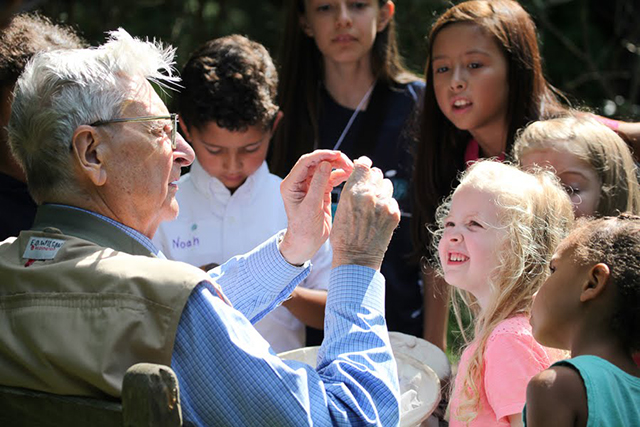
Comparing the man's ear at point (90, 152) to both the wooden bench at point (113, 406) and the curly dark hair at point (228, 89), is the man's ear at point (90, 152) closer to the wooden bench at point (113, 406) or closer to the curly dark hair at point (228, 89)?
the wooden bench at point (113, 406)

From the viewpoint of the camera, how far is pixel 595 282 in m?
1.70

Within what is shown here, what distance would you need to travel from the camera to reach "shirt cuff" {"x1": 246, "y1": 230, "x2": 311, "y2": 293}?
225 cm

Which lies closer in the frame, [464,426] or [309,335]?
[464,426]

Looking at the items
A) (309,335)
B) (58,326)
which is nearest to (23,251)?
(58,326)

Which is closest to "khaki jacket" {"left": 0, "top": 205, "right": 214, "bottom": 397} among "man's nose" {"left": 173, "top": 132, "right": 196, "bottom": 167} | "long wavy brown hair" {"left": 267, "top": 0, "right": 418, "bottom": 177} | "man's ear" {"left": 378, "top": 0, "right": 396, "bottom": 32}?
"man's nose" {"left": 173, "top": 132, "right": 196, "bottom": 167}

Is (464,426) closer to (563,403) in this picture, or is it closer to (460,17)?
(563,403)

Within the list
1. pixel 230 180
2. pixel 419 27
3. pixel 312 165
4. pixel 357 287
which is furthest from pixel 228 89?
pixel 419 27

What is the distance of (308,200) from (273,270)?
234 millimetres

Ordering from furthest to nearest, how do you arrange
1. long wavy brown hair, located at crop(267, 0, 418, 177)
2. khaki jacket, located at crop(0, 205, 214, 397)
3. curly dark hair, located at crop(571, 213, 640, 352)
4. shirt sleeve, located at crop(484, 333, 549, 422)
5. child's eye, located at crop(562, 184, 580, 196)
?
long wavy brown hair, located at crop(267, 0, 418, 177) < child's eye, located at crop(562, 184, 580, 196) < shirt sleeve, located at crop(484, 333, 549, 422) < curly dark hair, located at crop(571, 213, 640, 352) < khaki jacket, located at crop(0, 205, 214, 397)

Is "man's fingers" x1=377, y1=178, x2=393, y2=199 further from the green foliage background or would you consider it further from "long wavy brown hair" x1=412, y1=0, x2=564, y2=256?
the green foliage background

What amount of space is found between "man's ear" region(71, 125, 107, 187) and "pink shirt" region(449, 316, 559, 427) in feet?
3.63

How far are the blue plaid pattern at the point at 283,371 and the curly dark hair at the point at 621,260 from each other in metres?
0.51

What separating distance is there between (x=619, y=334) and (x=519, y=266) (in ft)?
1.61

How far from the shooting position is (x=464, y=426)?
2.12m
